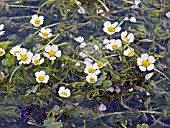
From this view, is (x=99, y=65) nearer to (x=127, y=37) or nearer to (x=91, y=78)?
(x=91, y=78)

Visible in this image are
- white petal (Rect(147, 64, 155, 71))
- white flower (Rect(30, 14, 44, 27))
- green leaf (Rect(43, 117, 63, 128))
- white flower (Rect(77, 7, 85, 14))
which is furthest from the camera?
white flower (Rect(77, 7, 85, 14))

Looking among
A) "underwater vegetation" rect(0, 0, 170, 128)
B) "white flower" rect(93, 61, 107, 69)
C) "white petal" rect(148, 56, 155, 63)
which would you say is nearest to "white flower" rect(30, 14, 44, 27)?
"underwater vegetation" rect(0, 0, 170, 128)

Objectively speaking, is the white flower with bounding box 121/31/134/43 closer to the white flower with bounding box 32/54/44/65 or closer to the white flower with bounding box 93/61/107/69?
the white flower with bounding box 93/61/107/69

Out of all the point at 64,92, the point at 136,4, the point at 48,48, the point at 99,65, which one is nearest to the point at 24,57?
the point at 48,48

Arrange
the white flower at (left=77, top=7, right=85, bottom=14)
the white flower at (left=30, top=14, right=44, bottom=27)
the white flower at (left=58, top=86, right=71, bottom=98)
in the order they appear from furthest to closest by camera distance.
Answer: the white flower at (left=77, top=7, right=85, bottom=14), the white flower at (left=30, top=14, right=44, bottom=27), the white flower at (left=58, top=86, right=71, bottom=98)

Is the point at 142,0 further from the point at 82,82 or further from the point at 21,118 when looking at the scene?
the point at 21,118

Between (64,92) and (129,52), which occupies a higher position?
(129,52)

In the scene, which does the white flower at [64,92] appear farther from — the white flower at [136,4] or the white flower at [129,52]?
the white flower at [136,4]

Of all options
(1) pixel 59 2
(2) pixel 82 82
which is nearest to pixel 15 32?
(1) pixel 59 2
